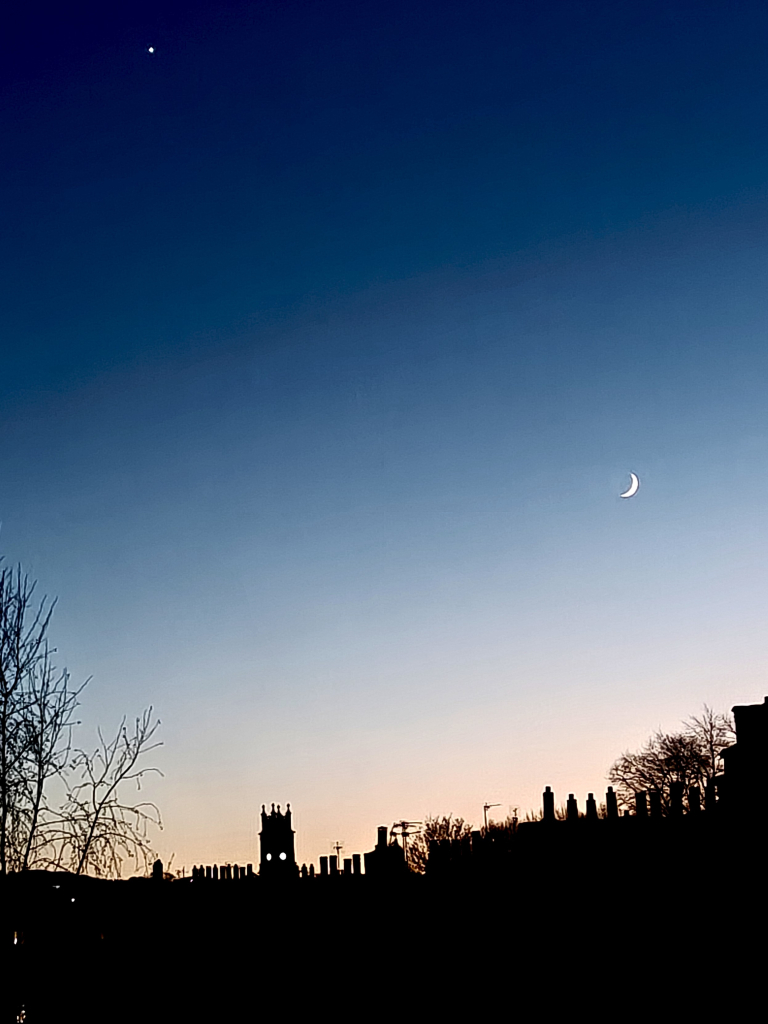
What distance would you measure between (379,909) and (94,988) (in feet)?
10.6

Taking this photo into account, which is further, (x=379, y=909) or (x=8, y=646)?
(x=8, y=646)

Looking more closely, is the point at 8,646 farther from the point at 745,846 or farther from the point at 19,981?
the point at 745,846

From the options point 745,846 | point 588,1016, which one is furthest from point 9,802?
point 745,846

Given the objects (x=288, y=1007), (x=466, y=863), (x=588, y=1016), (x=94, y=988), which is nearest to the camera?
(x=588, y=1016)

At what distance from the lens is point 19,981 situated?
9586 millimetres

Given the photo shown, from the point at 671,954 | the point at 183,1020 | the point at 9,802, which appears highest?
the point at 9,802

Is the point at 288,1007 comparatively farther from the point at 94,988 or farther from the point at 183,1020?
the point at 94,988

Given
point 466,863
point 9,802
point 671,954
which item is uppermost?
point 9,802

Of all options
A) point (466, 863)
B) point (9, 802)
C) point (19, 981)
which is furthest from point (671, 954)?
point (19, 981)

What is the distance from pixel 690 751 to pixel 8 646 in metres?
65.8

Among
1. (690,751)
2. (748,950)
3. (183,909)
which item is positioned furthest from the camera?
(690,751)

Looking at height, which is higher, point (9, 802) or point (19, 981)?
point (9, 802)

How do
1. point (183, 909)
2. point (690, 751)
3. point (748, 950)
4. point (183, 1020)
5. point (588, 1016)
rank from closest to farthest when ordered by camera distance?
point (748, 950)
point (588, 1016)
point (183, 1020)
point (183, 909)
point (690, 751)

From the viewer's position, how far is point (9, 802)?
Result: 8773mm
